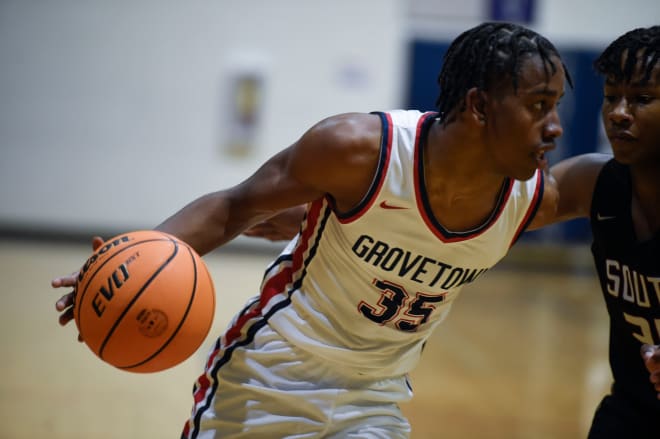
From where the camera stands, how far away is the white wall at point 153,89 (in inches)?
479

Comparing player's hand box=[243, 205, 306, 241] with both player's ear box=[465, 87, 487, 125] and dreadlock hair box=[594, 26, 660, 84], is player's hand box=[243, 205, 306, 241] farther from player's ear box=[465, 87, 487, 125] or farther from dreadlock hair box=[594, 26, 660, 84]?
dreadlock hair box=[594, 26, 660, 84]

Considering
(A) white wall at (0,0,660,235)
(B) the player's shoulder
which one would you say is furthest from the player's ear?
(A) white wall at (0,0,660,235)

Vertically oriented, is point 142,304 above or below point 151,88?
above

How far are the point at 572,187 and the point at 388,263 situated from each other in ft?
2.73

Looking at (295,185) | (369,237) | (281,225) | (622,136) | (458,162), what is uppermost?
(622,136)

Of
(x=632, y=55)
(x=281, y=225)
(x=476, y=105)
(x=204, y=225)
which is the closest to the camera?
(x=476, y=105)

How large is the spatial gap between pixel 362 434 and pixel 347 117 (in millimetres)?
1043

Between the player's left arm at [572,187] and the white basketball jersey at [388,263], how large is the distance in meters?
0.13

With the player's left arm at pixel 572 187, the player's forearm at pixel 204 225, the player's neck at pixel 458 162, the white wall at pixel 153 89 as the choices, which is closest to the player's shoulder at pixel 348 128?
the player's neck at pixel 458 162

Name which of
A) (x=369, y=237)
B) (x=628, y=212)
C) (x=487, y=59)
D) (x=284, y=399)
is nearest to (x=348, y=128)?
(x=369, y=237)

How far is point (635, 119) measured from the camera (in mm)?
2555

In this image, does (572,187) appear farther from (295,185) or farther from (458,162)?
(295,185)

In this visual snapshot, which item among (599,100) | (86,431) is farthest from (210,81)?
(86,431)

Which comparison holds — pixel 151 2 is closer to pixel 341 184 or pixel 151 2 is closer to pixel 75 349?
pixel 75 349
